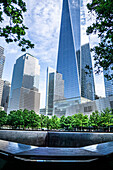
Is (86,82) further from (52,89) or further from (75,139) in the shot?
(75,139)

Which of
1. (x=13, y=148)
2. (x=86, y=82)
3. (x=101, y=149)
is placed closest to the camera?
(x=13, y=148)

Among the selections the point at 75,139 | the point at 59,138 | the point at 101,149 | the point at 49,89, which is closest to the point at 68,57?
the point at 49,89

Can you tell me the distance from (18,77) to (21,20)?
147 meters

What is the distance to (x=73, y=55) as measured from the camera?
108 m

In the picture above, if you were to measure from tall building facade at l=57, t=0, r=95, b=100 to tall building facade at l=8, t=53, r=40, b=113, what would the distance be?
48.0 metres

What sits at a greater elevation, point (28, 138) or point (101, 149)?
point (101, 149)

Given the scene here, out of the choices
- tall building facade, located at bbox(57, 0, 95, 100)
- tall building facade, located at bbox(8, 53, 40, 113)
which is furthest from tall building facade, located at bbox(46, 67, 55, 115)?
tall building facade, located at bbox(57, 0, 95, 100)

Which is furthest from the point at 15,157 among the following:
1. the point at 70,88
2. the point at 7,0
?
the point at 70,88

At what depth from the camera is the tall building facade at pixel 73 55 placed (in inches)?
3991

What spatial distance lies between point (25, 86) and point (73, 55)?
236ft

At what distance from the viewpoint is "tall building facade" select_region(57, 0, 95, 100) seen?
101363mm

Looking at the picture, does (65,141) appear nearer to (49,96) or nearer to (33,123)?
(33,123)

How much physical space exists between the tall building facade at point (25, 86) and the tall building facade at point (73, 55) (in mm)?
47955

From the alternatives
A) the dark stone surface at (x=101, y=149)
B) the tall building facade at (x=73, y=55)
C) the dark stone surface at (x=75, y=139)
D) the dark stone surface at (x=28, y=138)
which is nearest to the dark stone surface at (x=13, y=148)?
the dark stone surface at (x=101, y=149)
